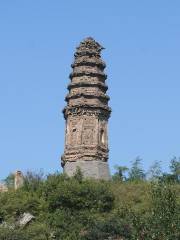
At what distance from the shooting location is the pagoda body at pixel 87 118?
44.8 meters

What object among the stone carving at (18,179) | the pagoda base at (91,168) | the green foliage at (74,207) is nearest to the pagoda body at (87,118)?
the pagoda base at (91,168)

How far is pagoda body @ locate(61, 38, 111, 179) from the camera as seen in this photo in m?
44.8

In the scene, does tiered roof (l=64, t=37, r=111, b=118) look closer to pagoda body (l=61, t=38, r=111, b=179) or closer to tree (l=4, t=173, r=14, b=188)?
pagoda body (l=61, t=38, r=111, b=179)

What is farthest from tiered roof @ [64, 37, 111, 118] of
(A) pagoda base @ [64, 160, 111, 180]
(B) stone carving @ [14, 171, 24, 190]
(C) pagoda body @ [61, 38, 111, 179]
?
(B) stone carving @ [14, 171, 24, 190]

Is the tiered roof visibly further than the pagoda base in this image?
Yes

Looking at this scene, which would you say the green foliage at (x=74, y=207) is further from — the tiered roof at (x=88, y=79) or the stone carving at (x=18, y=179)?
the tiered roof at (x=88, y=79)

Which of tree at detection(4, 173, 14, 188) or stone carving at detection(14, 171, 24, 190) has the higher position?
tree at detection(4, 173, 14, 188)

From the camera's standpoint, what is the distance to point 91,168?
44.5m

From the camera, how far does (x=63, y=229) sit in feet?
111

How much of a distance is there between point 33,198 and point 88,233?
6091 mm

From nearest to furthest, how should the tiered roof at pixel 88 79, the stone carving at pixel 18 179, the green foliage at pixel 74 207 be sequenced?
the green foliage at pixel 74 207, the stone carving at pixel 18 179, the tiered roof at pixel 88 79

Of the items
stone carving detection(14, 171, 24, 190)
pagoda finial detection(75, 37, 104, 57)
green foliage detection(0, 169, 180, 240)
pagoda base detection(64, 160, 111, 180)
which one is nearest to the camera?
green foliage detection(0, 169, 180, 240)

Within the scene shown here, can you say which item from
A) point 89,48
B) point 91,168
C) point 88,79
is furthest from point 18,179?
point 89,48

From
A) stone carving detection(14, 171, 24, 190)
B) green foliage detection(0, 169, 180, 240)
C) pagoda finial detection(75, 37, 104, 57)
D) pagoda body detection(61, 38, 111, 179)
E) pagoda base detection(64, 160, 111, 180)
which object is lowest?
green foliage detection(0, 169, 180, 240)
